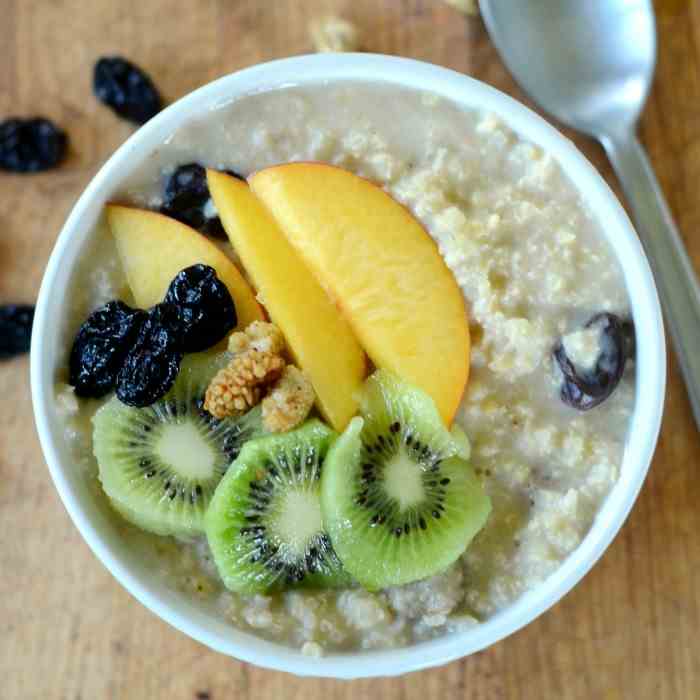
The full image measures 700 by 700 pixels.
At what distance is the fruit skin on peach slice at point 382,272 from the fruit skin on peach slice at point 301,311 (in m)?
0.02

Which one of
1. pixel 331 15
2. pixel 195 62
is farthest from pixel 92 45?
pixel 331 15

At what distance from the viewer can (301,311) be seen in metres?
1.09

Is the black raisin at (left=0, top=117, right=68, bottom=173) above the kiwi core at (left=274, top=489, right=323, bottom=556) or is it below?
above

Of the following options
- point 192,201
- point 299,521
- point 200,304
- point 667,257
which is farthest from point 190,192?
point 667,257

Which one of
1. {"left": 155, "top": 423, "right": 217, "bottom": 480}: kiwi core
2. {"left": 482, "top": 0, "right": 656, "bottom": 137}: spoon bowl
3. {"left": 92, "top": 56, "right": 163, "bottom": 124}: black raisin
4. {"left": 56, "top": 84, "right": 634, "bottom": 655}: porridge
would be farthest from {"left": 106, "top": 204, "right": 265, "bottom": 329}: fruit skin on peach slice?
{"left": 482, "top": 0, "right": 656, "bottom": 137}: spoon bowl

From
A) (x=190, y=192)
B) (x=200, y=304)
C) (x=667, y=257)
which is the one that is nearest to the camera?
(x=200, y=304)

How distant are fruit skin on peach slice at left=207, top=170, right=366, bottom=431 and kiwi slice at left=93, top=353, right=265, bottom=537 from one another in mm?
89

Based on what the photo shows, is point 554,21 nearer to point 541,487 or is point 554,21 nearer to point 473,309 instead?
point 473,309

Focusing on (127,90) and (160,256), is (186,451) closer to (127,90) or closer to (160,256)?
(160,256)

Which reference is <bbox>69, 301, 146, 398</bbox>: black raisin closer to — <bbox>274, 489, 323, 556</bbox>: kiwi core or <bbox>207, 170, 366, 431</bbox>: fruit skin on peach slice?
<bbox>207, 170, 366, 431</bbox>: fruit skin on peach slice

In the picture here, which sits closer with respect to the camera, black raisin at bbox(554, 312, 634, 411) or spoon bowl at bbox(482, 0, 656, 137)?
black raisin at bbox(554, 312, 634, 411)

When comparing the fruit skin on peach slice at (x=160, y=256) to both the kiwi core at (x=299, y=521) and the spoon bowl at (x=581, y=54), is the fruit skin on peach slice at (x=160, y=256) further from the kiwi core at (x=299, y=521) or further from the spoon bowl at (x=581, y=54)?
the spoon bowl at (x=581, y=54)

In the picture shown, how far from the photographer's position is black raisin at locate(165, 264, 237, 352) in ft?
3.47

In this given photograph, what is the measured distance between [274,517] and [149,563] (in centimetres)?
18
